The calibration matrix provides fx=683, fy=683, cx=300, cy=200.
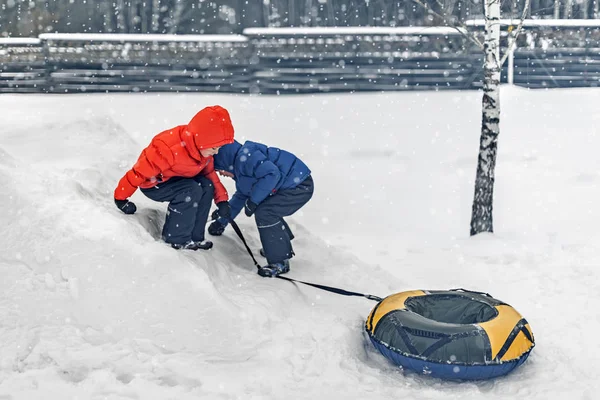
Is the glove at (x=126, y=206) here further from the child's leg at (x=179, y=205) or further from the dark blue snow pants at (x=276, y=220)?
the dark blue snow pants at (x=276, y=220)

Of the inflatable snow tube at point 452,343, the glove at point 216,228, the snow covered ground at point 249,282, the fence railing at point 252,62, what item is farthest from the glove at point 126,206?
the fence railing at point 252,62

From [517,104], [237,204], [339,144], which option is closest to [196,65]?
[339,144]

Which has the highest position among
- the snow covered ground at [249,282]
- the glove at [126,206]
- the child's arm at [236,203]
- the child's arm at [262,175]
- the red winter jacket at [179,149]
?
the red winter jacket at [179,149]

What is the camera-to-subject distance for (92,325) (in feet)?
13.9

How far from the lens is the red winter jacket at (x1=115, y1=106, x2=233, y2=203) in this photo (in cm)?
506

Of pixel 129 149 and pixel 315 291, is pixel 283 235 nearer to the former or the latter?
pixel 315 291

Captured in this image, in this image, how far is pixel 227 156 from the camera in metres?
5.62

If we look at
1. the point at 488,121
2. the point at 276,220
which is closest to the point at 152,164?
the point at 276,220

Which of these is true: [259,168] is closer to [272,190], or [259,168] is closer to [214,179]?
[272,190]

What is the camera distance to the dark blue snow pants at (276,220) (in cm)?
561

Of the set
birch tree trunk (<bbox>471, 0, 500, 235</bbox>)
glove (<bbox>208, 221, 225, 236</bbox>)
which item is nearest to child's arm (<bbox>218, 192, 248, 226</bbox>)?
glove (<bbox>208, 221, 225, 236</bbox>)

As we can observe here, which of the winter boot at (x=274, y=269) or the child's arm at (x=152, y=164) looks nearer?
the child's arm at (x=152, y=164)

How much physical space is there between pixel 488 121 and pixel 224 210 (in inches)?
149

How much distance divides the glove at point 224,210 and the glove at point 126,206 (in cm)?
69
